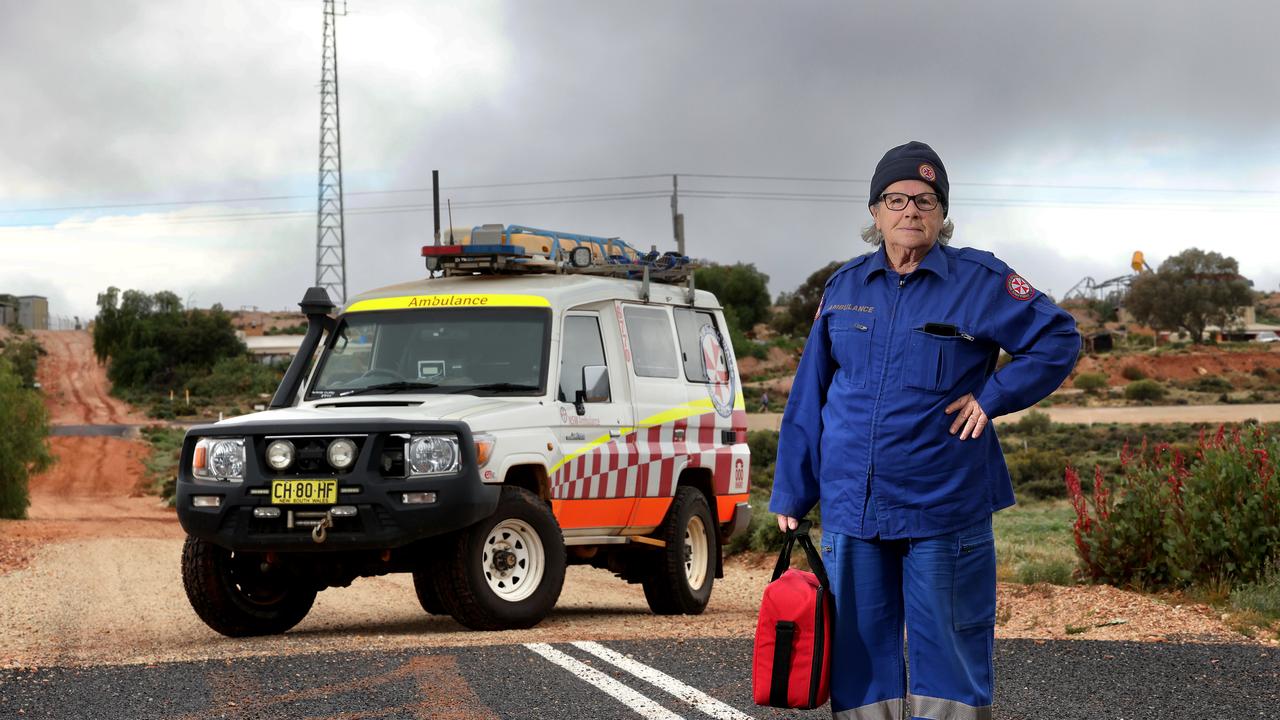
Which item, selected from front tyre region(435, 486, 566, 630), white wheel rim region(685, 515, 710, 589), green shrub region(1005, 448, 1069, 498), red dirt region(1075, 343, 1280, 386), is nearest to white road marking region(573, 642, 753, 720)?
front tyre region(435, 486, 566, 630)

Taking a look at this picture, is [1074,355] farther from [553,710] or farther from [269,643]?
[269,643]

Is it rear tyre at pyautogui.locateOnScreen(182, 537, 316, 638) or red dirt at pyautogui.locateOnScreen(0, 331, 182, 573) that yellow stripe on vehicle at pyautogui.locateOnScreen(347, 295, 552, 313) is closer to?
rear tyre at pyautogui.locateOnScreen(182, 537, 316, 638)

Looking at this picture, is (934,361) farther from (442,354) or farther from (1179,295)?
(1179,295)

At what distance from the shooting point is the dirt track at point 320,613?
348 inches

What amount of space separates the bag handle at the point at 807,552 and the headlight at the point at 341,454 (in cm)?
467

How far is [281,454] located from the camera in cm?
899

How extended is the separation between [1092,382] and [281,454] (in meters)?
80.9

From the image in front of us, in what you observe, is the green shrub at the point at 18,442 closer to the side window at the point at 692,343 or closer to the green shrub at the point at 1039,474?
the green shrub at the point at 1039,474

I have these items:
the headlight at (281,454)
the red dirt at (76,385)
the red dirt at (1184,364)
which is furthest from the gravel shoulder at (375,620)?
the red dirt at (1184,364)

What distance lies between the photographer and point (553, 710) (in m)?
6.37

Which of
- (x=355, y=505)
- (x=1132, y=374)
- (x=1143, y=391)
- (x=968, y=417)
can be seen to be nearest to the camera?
(x=968, y=417)

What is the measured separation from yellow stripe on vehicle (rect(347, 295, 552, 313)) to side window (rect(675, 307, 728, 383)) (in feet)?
6.13

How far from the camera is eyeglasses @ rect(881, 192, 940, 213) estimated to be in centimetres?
457

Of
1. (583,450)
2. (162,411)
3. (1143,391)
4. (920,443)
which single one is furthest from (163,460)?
(920,443)
